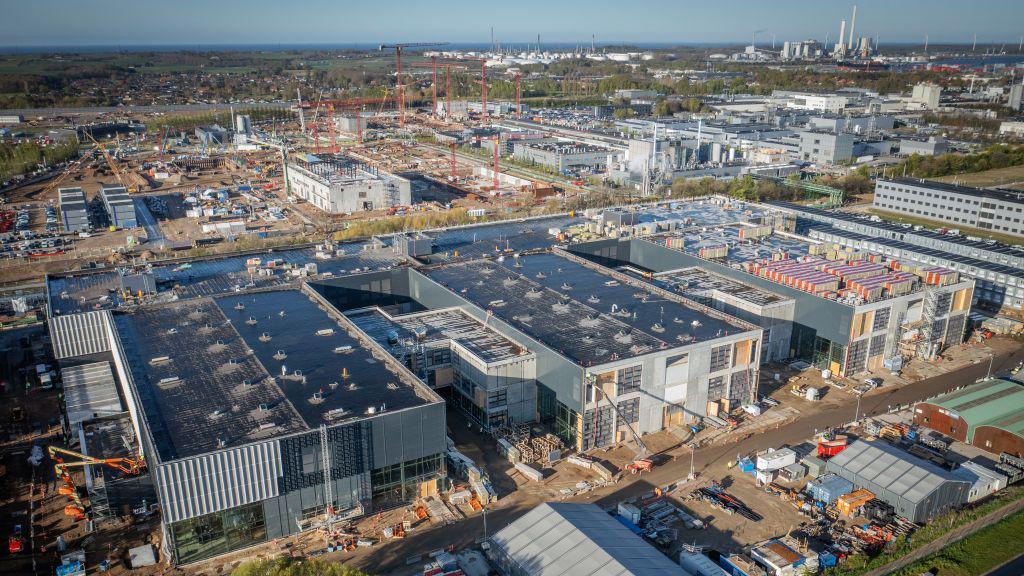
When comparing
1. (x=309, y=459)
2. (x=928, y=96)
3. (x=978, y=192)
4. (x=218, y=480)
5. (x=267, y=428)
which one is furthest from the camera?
(x=928, y=96)

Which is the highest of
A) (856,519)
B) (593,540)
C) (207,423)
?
(207,423)

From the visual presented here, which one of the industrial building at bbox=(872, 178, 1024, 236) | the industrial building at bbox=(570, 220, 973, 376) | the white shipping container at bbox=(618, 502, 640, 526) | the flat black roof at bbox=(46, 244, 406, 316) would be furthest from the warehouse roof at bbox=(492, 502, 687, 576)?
the industrial building at bbox=(872, 178, 1024, 236)

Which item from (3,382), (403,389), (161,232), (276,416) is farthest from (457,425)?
(161,232)

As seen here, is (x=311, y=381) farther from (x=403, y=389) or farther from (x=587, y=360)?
(x=587, y=360)

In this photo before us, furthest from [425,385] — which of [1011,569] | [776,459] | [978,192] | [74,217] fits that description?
[978,192]

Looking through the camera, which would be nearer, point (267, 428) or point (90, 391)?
point (267, 428)

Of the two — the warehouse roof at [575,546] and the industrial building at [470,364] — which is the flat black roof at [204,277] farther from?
the warehouse roof at [575,546]

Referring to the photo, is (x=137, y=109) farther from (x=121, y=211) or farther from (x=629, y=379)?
(x=629, y=379)
